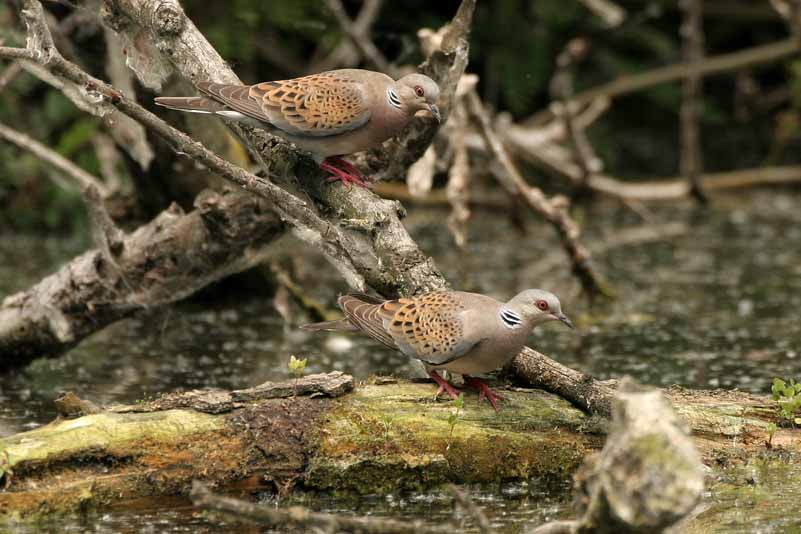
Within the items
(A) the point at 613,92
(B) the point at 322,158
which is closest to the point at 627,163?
(A) the point at 613,92

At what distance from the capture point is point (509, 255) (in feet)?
31.7

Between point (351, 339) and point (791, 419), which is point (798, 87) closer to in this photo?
point (351, 339)

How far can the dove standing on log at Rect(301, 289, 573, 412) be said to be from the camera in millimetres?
4227

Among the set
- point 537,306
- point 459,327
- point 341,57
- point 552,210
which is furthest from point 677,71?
point 459,327

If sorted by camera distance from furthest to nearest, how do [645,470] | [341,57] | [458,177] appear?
[341,57] → [458,177] → [645,470]

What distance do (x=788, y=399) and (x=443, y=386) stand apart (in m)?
1.28

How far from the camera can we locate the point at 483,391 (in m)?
4.46

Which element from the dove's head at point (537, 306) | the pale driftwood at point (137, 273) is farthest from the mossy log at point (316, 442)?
the pale driftwood at point (137, 273)

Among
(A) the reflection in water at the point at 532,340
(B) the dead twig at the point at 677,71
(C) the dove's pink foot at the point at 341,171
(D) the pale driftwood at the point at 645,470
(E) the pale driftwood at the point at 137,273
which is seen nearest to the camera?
(D) the pale driftwood at the point at 645,470

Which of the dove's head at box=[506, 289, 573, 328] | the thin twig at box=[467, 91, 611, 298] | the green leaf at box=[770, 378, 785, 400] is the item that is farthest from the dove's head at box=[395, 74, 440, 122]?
the thin twig at box=[467, 91, 611, 298]

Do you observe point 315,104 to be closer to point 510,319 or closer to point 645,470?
point 510,319

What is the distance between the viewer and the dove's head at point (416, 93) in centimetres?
496

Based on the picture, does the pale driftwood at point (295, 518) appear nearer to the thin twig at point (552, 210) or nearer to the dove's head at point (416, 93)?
the dove's head at point (416, 93)

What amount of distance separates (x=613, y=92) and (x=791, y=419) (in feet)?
23.6
